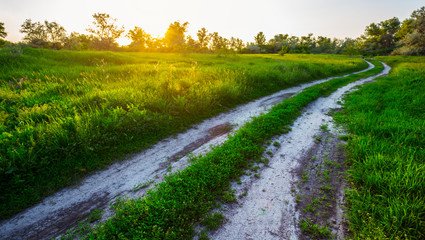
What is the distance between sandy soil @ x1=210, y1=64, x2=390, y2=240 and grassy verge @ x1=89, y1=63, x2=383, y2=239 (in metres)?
0.35

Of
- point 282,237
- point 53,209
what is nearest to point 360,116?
point 282,237

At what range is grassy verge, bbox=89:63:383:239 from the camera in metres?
2.48

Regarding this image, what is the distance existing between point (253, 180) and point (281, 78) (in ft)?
40.2

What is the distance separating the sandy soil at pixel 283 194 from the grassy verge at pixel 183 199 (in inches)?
13.9

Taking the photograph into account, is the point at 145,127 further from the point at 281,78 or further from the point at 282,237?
the point at 281,78

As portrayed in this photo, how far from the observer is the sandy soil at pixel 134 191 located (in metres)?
2.73

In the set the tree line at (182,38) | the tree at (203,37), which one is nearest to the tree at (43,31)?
the tree line at (182,38)

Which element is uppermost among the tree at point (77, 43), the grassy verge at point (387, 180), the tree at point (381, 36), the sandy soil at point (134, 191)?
the tree at point (381, 36)

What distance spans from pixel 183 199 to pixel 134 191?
111 cm

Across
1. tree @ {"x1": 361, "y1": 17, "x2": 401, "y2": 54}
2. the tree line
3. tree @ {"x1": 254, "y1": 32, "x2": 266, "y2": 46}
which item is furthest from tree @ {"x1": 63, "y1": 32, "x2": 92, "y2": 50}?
tree @ {"x1": 361, "y1": 17, "x2": 401, "y2": 54}

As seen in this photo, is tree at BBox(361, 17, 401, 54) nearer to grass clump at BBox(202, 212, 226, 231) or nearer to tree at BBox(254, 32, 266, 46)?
tree at BBox(254, 32, 266, 46)

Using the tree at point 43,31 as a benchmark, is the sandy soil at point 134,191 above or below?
below

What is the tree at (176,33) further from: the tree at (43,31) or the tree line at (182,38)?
the tree at (43,31)

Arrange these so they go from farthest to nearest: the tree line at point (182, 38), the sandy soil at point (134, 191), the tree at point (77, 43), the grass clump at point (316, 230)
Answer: the tree line at point (182, 38) → the tree at point (77, 43) → the sandy soil at point (134, 191) → the grass clump at point (316, 230)
